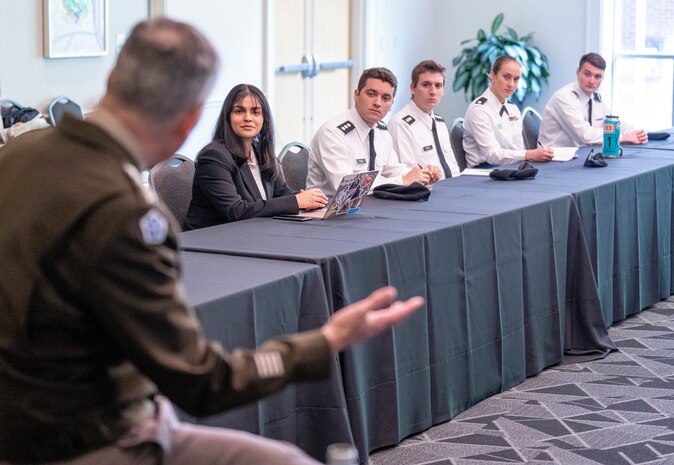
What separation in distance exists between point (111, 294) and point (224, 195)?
2592 millimetres

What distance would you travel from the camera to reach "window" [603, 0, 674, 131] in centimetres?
893

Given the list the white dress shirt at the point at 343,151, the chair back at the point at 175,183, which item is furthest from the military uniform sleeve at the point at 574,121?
the chair back at the point at 175,183

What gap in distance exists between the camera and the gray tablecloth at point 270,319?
2.64 meters

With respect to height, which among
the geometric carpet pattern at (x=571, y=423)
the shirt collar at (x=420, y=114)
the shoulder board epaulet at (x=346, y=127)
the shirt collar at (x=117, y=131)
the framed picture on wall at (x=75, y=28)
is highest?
the framed picture on wall at (x=75, y=28)

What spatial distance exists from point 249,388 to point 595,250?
3.40m

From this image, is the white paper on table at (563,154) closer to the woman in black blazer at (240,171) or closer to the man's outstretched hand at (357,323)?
the woman in black blazer at (240,171)

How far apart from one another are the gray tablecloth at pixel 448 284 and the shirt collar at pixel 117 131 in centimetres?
166

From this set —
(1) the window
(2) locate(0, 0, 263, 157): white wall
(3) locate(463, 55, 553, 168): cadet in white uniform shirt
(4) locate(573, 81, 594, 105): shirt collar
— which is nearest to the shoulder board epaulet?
(2) locate(0, 0, 263, 157): white wall

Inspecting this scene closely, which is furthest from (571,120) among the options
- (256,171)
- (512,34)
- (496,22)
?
(256,171)

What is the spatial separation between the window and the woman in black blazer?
5.60 metres

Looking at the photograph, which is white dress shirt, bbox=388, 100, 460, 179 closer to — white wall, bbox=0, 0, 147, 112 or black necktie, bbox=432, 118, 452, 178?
black necktie, bbox=432, 118, 452, 178

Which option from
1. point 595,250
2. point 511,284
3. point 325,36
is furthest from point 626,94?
point 511,284

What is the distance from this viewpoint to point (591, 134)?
6508 millimetres

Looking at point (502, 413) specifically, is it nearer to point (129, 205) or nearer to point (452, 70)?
point (129, 205)
